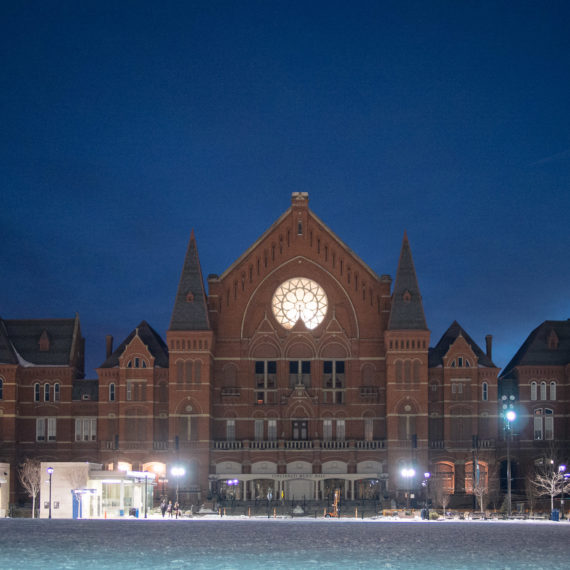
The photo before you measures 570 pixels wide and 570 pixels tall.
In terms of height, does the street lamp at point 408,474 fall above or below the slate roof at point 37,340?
below

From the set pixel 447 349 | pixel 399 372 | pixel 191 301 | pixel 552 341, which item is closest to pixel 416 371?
pixel 399 372

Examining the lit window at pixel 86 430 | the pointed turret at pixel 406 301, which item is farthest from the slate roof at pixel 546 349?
the lit window at pixel 86 430

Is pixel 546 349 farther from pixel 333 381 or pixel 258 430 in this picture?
pixel 258 430

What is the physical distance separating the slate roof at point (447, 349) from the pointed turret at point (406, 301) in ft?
17.4

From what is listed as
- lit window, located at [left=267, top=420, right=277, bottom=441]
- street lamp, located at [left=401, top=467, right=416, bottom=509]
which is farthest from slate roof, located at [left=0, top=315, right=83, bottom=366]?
street lamp, located at [left=401, top=467, right=416, bottom=509]

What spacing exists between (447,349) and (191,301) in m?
26.4

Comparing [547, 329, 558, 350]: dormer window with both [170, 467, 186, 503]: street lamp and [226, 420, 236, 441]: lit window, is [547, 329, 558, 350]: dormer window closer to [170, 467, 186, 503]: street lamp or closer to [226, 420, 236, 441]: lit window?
[226, 420, 236, 441]: lit window

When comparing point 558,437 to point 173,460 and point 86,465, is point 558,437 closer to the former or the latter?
point 173,460

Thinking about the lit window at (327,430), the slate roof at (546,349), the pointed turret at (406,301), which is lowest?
the lit window at (327,430)

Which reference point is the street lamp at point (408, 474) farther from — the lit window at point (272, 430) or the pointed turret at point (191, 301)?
the pointed turret at point (191, 301)

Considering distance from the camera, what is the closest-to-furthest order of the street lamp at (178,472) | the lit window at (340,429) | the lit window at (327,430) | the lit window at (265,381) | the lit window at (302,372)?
the street lamp at (178,472) → the lit window at (340,429) → the lit window at (327,430) → the lit window at (265,381) → the lit window at (302,372)

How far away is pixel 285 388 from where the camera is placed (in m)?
110

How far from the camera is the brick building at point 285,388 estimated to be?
350 ft

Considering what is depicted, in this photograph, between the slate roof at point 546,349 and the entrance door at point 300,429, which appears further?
the slate roof at point 546,349
